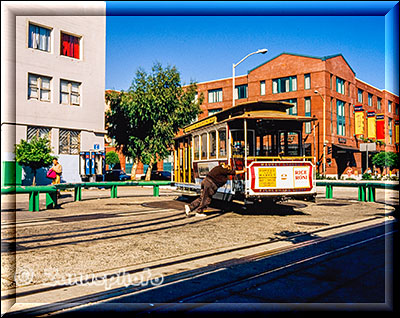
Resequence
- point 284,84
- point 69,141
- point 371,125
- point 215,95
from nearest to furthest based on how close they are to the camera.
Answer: point 69,141
point 284,84
point 371,125
point 215,95

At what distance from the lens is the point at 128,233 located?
9414 mm

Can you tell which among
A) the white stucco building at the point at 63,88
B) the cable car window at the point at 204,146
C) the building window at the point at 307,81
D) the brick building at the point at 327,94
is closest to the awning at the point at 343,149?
the brick building at the point at 327,94

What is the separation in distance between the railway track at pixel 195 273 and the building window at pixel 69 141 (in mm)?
24672

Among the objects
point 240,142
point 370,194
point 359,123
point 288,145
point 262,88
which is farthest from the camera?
point 262,88

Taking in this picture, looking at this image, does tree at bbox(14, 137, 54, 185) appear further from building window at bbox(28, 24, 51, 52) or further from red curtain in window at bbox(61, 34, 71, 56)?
red curtain in window at bbox(61, 34, 71, 56)

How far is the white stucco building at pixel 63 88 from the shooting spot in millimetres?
27797

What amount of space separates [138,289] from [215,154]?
937 cm

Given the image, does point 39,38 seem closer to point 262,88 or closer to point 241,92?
point 262,88

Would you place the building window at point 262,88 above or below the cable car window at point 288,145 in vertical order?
above

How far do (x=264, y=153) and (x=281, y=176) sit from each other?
3.40ft

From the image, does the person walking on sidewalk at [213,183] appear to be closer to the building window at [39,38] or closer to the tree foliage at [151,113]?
the building window at [39,38]

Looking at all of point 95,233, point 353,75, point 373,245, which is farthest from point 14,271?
point 353,75

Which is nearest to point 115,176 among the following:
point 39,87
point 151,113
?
point 151,113

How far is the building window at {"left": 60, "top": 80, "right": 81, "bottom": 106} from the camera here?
30083 millimetres
